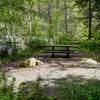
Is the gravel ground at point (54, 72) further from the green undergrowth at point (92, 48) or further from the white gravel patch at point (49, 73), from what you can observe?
the green undergrowth at point (92, 48)

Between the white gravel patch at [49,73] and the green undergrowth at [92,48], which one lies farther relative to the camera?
the green undergrowth at [92,48]

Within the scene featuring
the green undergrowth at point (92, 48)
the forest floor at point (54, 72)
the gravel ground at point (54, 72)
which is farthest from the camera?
the green undergrowth at point (92, 48)

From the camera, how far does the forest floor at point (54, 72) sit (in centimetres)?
939

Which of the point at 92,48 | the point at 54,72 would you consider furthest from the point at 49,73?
the point at 92,48

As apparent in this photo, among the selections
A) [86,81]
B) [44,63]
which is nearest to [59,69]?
[44,63]

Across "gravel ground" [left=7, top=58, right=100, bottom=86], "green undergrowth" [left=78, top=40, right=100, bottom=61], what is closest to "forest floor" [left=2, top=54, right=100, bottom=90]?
"gravel ground" [left=7, top=58, right=100, bottom=86]

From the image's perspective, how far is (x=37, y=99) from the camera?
4.20m

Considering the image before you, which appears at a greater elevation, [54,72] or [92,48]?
[92,48]

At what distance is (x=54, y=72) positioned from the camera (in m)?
10.6

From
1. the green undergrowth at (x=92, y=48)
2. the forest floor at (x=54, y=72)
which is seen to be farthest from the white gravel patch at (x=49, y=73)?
the green undergrowth at (x=92, y=48)

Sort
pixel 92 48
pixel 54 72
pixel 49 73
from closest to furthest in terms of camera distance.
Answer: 1. pixel 49 73
2. pixel 54 72
3. pixel 92 48

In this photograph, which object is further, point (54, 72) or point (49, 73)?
point (54, 72)

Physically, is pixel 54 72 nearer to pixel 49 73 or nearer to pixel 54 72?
pixel 54 72

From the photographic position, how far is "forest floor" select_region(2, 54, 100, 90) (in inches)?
370
